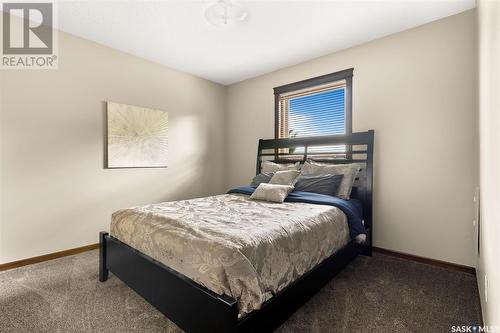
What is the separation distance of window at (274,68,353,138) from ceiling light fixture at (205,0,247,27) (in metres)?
1.69

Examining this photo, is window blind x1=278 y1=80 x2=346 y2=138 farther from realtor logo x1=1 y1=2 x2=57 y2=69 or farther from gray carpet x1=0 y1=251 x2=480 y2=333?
realtor logo x1=1 y1=2 x2=57 y2=69

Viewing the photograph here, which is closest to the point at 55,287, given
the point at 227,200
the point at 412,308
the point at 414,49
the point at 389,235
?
the point at 227,200

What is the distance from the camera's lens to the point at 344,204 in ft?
8.14

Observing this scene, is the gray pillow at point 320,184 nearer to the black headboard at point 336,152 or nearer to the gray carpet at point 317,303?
the black headboard at point 336,152

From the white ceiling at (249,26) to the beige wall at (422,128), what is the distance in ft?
0.71

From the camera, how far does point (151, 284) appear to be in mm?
1734

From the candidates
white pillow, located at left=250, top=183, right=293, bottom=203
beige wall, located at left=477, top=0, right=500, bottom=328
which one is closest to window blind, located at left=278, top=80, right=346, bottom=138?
white pillow, located at left=250, top=183, right=293, bottom=203

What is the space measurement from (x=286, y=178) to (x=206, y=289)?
1.95m

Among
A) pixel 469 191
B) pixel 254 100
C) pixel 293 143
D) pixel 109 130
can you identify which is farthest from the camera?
pixel 254 100

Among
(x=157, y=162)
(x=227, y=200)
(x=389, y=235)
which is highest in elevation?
(x=157, y=162)

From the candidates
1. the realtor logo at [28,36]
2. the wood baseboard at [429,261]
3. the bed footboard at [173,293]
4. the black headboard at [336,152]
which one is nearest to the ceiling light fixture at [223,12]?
the realtor logo at [28,36]

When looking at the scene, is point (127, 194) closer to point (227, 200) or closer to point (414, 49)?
point (227, 200)

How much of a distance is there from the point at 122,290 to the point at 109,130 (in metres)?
2.06

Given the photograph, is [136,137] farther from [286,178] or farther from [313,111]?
[313,111]
